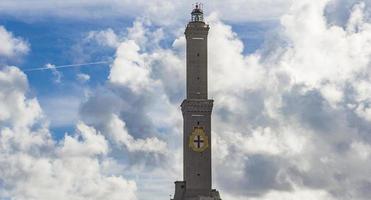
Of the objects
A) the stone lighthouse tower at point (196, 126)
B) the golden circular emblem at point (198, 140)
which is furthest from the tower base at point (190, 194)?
the golden circular emblem at point (198, 140)

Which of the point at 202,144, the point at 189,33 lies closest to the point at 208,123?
the point at 202,144

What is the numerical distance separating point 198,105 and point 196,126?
438 centimetres

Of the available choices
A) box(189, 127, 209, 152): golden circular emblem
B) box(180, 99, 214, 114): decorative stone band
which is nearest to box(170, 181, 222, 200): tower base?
box(189, 127, 209, 152): golden circular emblem

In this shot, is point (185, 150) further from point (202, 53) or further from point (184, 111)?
point (202, 53)

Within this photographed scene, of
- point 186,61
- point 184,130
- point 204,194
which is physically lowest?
point 204,194

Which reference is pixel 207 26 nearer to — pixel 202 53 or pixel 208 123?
pixel 202 53

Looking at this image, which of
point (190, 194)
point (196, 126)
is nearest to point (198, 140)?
point (196, 126)

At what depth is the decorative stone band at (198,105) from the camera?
193250mm

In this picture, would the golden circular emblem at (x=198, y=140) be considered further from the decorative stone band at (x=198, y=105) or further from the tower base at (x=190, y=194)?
the tower base at (x=190, y=194)

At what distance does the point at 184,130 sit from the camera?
7648 inches

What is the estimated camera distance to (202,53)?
644 ft

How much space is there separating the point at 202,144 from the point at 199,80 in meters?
13.5

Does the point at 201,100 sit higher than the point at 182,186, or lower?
higher

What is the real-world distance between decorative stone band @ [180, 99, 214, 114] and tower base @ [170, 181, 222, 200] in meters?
15.4
